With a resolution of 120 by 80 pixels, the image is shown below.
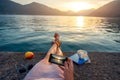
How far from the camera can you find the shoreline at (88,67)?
572cm

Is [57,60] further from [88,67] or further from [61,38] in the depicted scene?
[61,38]

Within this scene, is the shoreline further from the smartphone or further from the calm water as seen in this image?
the calm water

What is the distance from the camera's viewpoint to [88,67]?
6566 mm

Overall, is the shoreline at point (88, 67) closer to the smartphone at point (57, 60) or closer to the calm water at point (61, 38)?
the smartphone at point (57, 60)

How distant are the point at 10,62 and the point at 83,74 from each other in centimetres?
338

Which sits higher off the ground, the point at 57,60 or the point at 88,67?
the point at 57,60

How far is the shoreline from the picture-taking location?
5.72 metres

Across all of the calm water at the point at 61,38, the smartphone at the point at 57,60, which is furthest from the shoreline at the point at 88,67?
the calm water at the point at 61,38

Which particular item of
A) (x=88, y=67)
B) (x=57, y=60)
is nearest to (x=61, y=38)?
(x=88, y=67)

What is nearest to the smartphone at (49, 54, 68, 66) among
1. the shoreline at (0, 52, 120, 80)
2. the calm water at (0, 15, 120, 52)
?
the shoreline at (0, 52, 120, 80)

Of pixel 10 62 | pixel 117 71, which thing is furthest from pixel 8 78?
pixel 117 71

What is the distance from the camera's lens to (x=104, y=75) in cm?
587

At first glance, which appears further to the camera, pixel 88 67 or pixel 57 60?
pixel 88 67

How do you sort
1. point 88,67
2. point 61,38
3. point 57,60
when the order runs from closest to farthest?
point 57,60 → point 88,67 → point 61,38
